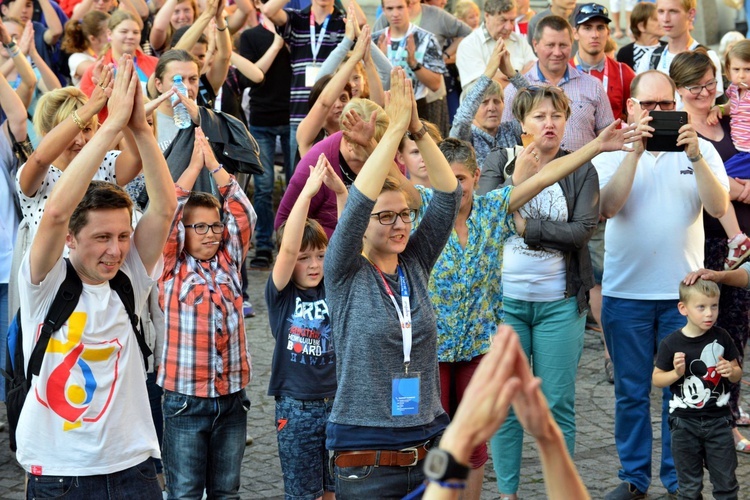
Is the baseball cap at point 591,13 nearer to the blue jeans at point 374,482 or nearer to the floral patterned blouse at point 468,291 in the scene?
the floral patterned blouse at point 468,291

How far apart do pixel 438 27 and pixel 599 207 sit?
5043 mm

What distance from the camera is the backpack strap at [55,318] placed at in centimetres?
371

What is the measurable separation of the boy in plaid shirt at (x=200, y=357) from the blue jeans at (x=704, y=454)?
2245 millimetres

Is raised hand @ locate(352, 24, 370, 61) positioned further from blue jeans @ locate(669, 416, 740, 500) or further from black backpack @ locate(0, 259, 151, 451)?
black backpack @ locate(0, 259, 151, 451)

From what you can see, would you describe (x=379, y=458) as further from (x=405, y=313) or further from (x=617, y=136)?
(x=617, y=136)

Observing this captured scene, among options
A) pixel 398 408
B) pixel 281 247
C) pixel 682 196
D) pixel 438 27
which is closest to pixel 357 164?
pixel 281 247

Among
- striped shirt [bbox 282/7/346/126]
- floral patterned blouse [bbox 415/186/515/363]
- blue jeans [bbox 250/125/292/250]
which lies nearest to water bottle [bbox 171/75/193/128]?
floral patterned blouse [bbox 415/186/515/363]

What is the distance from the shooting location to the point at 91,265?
3.78 m

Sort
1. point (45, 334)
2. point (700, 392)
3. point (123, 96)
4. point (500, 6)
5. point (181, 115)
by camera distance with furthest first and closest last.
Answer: point (500, 6) < point (181, 115) < point (700, 392) < point (45, 334) < point (123, 96)

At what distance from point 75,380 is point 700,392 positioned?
10.5ft

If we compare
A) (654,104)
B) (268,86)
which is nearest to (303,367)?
(654,104)

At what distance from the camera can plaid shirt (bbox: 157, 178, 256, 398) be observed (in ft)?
16.0

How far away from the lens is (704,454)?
550 cm

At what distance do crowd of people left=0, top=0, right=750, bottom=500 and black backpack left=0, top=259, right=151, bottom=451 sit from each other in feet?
0.04
